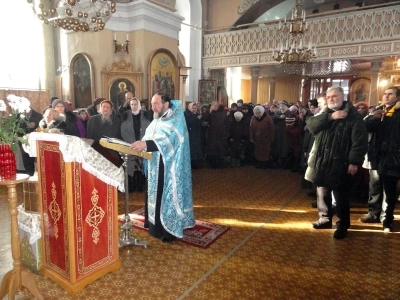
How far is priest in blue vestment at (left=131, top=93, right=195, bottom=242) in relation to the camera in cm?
329

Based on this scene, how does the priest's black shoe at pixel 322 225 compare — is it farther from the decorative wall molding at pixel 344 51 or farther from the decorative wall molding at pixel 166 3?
the decorative wall molding at pixel 344 51

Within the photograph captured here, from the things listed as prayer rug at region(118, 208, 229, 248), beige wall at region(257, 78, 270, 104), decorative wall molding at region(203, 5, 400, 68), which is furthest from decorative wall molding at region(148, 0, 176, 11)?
beige wall at region(257, 78, 270, 104)

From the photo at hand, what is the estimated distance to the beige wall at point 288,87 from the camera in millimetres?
17203

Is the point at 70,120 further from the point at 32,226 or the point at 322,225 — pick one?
the point at 322,225

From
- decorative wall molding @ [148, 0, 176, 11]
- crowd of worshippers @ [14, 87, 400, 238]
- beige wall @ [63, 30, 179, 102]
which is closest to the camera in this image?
crowd of worshippers @ [14, 87, 400, 238]

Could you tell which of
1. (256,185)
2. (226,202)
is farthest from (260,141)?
(226,202)

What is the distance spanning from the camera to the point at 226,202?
4867 millimetres

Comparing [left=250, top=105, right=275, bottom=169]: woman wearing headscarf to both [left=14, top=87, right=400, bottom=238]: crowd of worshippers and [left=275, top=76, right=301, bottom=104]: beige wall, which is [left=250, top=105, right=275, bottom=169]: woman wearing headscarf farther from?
[left=275, top=76, right=301, bottom=104]: beige wall

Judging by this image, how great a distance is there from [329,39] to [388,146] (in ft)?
29.0

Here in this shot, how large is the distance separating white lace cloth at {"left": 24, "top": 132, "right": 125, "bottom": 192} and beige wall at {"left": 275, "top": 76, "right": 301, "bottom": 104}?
16.2m

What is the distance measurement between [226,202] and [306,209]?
1.19 m

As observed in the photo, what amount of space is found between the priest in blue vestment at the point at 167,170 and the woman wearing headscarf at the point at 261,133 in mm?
4172

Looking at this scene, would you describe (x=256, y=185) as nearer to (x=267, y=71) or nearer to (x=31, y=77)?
(x=31, y=77)

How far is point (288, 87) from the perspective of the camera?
57.3 feet
